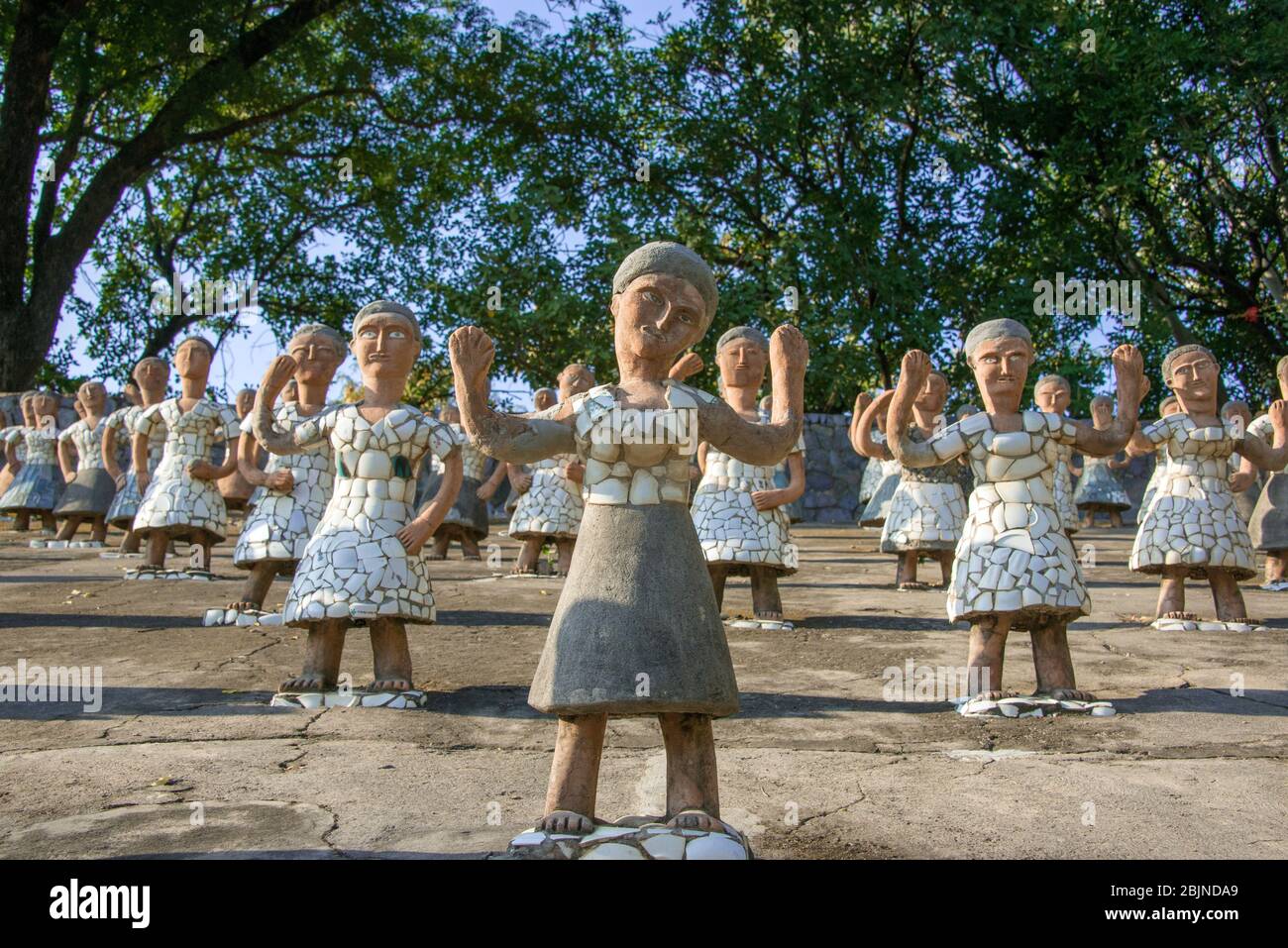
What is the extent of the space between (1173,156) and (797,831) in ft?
58.6

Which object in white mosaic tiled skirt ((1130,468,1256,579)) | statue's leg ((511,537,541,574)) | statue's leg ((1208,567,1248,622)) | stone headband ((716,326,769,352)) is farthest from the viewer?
statue's leg ((511,537,541,574))

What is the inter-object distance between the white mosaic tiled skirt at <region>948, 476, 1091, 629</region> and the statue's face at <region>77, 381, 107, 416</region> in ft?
33.8

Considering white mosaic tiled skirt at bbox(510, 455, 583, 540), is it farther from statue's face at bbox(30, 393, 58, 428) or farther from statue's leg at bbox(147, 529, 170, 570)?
statue's face at bbox(30, 393, 58, 428)

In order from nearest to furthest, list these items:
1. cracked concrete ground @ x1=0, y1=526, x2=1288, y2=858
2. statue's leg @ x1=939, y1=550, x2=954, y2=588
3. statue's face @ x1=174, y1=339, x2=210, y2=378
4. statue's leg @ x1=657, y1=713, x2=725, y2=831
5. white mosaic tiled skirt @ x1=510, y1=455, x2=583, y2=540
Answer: statue's leg @ x1=657, y1=713, x2=725, y2=831
cracked concrete ground @ x1=0, y1=526, x2=1288, y2=858
statue's face @ x1=174, y1=339, x2=210, y2=378
statue's leg @ x1=939, y1=550, x2=954, y2=588
white mosaic tiled skirt @ x1=510, y1=455, x2=583, y2=540

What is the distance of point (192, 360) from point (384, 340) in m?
4.36

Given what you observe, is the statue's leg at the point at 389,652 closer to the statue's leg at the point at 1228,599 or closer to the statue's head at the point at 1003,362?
the statue's head at the point at 1003,362

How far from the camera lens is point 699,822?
343 centimetres

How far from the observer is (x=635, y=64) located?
20531mm

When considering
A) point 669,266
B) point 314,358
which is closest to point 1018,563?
point 669,266

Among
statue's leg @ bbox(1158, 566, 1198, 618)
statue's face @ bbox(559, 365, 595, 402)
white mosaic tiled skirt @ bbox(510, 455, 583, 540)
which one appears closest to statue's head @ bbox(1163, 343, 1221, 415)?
statue's leg @ bbox(1158, 566, 1198, 618)

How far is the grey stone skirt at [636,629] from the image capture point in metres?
3.50

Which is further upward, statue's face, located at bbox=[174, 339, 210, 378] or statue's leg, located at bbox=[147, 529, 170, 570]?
statue's face, located at bbox=[174, 339, 210, 378]

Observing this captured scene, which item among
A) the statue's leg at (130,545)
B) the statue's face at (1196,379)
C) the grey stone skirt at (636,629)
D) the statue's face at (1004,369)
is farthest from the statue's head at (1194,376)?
the statue's leg at (130,545)

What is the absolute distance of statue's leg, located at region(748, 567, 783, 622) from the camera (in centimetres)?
805
